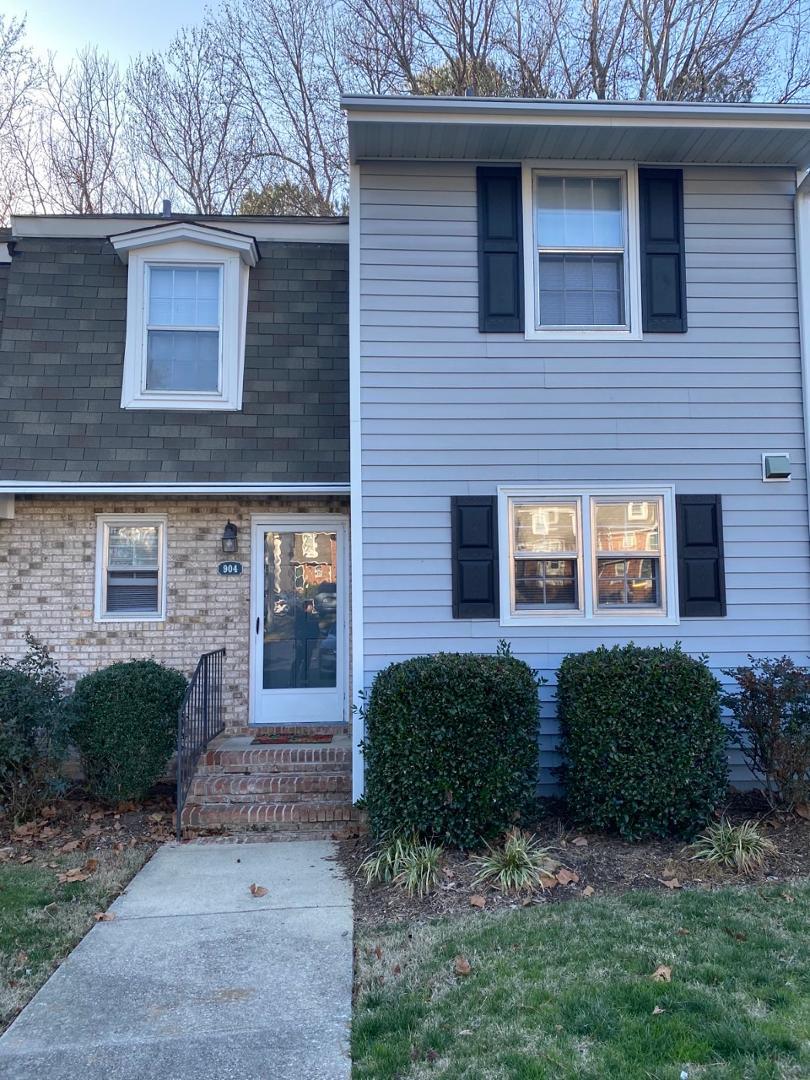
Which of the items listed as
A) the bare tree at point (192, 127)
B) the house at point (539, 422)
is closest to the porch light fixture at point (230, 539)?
the house at point (539, 422)

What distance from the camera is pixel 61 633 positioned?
741 centimetres

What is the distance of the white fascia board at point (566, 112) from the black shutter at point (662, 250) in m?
0.57

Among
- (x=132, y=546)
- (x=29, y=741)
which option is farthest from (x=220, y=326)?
(x=29, y=741)

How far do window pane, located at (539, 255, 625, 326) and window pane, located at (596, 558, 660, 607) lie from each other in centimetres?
206

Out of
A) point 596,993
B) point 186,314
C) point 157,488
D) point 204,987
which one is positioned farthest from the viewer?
point 186,314

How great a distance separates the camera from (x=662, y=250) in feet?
22.1

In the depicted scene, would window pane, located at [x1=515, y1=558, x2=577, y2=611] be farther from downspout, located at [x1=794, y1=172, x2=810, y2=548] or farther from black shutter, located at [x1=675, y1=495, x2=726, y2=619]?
downspout, located at [x1=794, y1=172, x2=810, y2=548]

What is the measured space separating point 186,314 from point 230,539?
231 centimetres

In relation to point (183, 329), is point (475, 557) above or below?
below

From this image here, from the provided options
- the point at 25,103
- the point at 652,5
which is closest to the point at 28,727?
the point at 25,103

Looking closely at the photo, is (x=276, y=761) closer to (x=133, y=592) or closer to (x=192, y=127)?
(x=133, y=592)

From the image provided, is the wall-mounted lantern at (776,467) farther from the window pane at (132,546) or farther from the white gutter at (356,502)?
the window pane at (132,546)

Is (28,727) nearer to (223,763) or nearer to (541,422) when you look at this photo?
(223,763)

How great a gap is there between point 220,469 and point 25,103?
1220 cm
